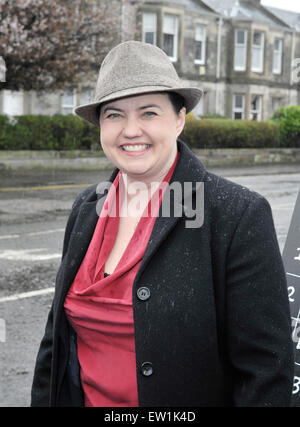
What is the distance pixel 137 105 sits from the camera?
2373mm

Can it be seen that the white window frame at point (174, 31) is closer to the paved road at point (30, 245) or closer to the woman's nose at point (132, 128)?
the paved road at point (30, 245)

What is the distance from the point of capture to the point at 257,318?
211 centimetres

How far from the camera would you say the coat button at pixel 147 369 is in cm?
214

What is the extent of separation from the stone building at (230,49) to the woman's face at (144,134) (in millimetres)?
29430

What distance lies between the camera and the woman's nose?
239 centimetres

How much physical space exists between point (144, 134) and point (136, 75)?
8.4 inches

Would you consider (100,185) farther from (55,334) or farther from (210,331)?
(210,331)

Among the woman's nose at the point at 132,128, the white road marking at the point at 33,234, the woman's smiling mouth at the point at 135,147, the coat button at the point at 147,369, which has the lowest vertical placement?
the white road marking at the point at 33,234

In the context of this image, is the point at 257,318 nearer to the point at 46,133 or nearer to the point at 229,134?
the point at 46,133

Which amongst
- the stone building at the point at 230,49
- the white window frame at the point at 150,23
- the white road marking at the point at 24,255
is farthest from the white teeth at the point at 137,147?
the white window frame at the point at 150,23

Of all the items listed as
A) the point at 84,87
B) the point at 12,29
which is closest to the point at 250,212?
the point at 12,29

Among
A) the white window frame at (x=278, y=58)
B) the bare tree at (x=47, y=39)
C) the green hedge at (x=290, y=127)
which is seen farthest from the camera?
the white window frame at (x=278, y=58)

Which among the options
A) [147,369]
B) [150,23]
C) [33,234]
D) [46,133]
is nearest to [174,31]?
[150,23]

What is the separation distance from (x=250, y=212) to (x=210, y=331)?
42cm
